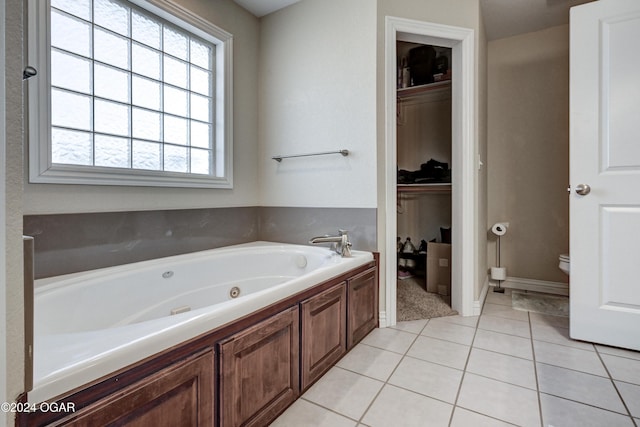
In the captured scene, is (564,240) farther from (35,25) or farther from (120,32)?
(35,25)

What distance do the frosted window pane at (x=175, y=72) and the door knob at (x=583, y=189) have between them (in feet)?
8.97

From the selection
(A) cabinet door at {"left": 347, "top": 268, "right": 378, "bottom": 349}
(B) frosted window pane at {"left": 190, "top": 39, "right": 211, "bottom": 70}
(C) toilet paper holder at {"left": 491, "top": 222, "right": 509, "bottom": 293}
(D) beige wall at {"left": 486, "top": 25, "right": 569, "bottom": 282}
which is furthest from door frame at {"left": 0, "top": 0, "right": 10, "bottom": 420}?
(D) beige wall at {"left": 486, "top": 25, "right": 569, "bottom": 282}

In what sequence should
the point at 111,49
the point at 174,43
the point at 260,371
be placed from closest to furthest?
the point at 260,371, the point at 111,49, the point at 174,43

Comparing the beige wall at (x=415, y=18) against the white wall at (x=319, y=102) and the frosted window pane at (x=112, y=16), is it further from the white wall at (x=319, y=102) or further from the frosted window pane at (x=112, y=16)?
the frosted window pane at (x=112, y=16)

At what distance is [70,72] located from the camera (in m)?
1.64

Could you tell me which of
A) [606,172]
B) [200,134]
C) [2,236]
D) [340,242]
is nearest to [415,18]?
[606,172]

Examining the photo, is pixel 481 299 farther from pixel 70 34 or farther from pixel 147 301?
pixel 70 34

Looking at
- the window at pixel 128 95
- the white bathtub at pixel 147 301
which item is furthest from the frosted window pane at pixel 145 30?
the white bathtub at pixel 147 301

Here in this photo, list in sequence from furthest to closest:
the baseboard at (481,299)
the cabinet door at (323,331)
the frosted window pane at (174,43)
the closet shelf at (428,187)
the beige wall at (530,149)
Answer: the beige wall at (530,149), the closet shelf at (428,187), the baseboard at (481,299), the frosted window pane at (174,43), the cabinet door at (323,331)

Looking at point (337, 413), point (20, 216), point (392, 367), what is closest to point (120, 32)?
point (20, 216)

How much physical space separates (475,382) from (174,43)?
281 centimetres

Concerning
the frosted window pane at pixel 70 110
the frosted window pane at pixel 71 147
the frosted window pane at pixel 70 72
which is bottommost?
the frosted window pane at pixel 71 147

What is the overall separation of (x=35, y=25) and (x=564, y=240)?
13.4 ft

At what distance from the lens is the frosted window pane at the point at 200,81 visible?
233cm
